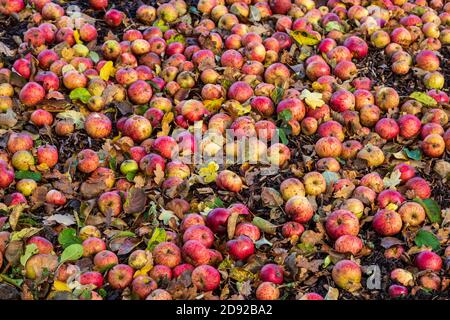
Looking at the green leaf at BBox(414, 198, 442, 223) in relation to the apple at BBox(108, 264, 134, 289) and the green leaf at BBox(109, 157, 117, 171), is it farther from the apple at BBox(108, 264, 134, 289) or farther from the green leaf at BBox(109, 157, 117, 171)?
the green leaf at BBox(109, 157, 117, 171)

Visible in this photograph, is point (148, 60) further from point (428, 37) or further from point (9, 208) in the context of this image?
point (428, 37)

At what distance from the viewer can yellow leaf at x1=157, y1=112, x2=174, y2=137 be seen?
5341 millimetres

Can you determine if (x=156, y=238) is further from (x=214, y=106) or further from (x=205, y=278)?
(x=214, y=106)

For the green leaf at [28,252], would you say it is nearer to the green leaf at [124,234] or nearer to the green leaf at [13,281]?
the green leaf at [13,281]

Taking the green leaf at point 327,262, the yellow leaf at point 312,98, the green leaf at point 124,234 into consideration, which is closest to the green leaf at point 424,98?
the yellow leaf at point 312,98

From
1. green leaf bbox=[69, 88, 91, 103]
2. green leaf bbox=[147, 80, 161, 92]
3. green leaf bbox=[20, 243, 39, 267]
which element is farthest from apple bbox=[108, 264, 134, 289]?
green leaf bbox=[147, 80, 161, 92]

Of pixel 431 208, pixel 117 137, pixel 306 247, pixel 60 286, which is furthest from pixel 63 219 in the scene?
pixel 431 208

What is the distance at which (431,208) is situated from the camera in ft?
15.4

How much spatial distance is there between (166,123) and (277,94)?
97cm

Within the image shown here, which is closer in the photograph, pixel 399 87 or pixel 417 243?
pixel 417 243

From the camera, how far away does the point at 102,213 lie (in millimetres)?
4738

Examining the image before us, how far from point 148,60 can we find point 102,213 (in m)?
1.89

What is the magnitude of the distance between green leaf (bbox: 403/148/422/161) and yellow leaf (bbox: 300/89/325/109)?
781 millimetres

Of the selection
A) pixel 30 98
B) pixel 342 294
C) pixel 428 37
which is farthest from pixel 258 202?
pixel 428 37
